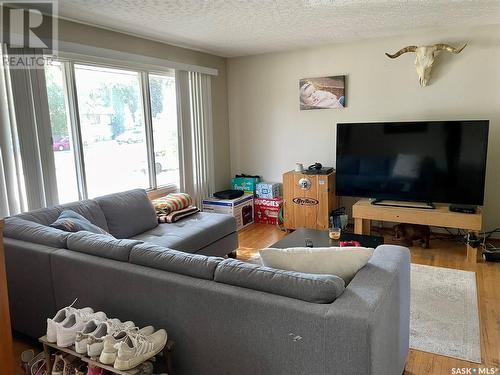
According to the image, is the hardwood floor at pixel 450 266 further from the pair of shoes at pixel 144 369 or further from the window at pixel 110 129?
the pair of shoes at pixel 144 369

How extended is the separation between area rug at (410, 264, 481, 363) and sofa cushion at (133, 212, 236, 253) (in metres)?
1.74

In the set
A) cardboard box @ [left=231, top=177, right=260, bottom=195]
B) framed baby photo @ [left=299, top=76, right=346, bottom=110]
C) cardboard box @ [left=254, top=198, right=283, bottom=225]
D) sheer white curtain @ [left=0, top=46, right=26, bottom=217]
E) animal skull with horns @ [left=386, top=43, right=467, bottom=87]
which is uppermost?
animal skull with horns @ [left=386, top=43, right=467, bottom=87]

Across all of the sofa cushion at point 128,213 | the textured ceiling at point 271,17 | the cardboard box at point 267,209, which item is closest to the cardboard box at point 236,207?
the cardboard box at point 267,209

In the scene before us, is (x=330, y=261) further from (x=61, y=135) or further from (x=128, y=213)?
(x=61, y=135)

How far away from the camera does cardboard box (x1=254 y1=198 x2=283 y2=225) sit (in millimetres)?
5066

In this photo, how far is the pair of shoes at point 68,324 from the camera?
5.72ft

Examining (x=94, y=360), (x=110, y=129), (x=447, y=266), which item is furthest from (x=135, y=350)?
(x=447, y=266)

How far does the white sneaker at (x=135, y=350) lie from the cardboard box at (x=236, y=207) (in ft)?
9.75

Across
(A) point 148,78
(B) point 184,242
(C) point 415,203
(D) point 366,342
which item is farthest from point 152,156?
(D) point 366,342

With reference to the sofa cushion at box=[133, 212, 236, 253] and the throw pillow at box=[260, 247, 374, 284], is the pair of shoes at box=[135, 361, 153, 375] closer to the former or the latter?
the throw pillow at box=[260, 247, 374, 284]

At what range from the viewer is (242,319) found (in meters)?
1.57

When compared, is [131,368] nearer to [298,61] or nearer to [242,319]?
[242,319]

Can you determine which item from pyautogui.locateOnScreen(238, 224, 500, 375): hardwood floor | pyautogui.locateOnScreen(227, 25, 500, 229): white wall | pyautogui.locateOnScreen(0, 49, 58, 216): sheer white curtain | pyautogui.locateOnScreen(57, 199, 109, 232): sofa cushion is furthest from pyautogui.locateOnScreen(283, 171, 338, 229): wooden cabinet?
pyautogui.locateOnScreen(0, 49, 58, 216): sheer white curtain

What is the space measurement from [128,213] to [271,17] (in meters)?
2.12
